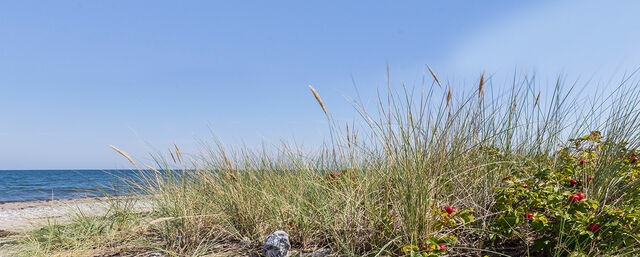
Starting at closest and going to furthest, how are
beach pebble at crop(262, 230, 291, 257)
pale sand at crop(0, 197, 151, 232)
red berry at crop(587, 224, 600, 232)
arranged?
1. red berry at crop(587, 224, 600, 232)
2. beach pebble at crop(262, 230, 291, 257)
3. pale sand at crop(0, 197, 151, 232)

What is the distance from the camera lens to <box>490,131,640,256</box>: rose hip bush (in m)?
1.58

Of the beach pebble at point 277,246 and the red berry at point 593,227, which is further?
the beach pebble at point 277,246

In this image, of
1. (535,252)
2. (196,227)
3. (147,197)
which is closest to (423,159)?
(535,252)

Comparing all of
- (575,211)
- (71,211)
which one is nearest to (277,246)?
(575,211)

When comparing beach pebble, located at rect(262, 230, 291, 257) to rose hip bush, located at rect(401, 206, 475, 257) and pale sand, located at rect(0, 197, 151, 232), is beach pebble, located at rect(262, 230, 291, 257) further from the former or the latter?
pale sand, located at rect(0, 197, 151, 232)

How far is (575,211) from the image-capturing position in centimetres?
169

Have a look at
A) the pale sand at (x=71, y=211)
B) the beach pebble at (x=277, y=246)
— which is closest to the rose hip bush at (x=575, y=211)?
the beach pebble at (x=277, y=246)

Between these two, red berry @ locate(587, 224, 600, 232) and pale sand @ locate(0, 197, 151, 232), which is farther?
pale sand @ locate(0, 197, 151, 232)

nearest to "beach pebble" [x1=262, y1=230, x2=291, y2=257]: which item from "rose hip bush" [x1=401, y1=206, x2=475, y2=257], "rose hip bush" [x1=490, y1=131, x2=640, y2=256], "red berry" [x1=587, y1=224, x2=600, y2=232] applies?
"rose hip bush" [x1=401, y1=206, x2=475, y2=257]

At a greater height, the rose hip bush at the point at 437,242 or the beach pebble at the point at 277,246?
the rose hip bush at the point at 437,242

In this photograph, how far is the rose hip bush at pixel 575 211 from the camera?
1.58 metres

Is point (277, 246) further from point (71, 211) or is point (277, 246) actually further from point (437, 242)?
point (71, 211)

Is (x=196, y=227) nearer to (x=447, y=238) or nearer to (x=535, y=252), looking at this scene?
(x=447, y=238)

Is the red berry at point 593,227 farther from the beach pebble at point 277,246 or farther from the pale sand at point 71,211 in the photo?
the pale sand at point 71,211
